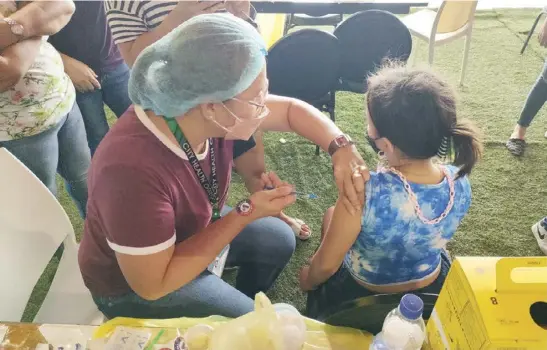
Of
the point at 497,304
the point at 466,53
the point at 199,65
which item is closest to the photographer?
the point at 497,304

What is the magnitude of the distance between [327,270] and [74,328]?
0.69 meters

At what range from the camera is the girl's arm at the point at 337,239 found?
1.23 m

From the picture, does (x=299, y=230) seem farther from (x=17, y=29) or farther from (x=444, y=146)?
(x=17, y=29)

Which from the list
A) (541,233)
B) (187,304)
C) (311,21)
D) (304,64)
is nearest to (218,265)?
(187,304)

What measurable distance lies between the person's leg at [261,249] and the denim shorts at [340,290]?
0.57 ft

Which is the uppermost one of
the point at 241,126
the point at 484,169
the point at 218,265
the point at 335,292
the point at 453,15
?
the point at 241,126

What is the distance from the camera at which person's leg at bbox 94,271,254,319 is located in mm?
1219

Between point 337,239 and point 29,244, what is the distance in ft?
2.74

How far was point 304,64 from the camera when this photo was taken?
2.13 metres

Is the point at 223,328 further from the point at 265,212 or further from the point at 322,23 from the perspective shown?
the point at 322,23

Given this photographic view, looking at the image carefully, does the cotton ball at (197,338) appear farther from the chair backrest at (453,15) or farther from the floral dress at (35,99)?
the chair backrest at (453,15)

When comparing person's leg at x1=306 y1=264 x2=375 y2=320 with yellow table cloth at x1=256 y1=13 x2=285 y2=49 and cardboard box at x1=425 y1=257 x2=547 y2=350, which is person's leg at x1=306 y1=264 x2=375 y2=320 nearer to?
cardboard box at x1=425 y1=257 x2=547 y2=350

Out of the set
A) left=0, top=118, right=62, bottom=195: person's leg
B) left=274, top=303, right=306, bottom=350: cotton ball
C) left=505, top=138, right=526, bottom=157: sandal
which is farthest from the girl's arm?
left=505, top=138, right=526, bottom=157: sandal

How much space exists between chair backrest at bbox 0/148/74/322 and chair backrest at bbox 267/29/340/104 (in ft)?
3.67
